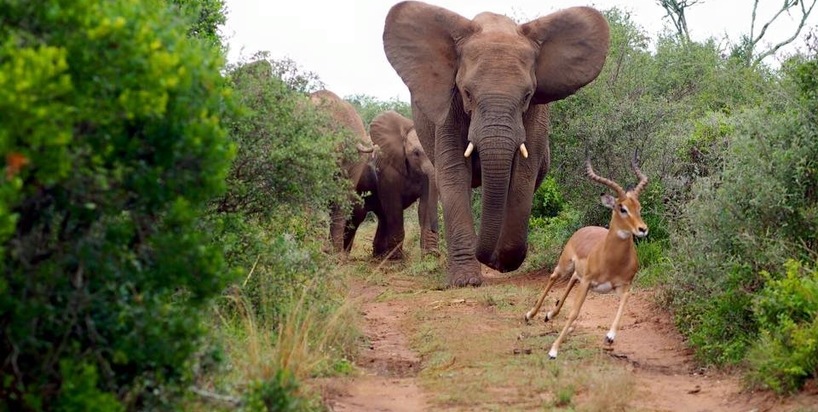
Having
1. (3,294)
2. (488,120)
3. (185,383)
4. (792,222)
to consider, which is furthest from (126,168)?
(488,120)

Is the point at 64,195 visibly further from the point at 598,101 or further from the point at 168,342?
the point at 598,101

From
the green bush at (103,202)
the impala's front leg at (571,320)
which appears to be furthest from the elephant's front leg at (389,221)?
the green bush at (103,202)

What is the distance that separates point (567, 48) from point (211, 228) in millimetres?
7480

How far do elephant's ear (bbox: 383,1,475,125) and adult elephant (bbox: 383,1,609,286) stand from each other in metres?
0.01

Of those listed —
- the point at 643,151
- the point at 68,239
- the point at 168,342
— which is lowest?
the point at 168,342

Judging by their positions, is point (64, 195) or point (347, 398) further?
point (347, 398)

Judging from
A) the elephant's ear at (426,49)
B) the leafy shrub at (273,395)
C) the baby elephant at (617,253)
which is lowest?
the leafy shrub at (273,395)

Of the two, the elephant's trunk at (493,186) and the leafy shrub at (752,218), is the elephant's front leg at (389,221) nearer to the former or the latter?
the elephant's trunk at (493,186)

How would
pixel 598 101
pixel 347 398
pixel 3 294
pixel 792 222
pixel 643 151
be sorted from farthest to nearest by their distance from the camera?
pixel 598 101 < pixel 643 151 < pixel 792 222 < pixel 347 398 < pixel 3 294

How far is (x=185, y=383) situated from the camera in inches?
237

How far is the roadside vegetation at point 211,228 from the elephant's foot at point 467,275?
153 centimetres

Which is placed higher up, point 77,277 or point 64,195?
point 64,195

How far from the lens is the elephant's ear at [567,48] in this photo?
14.6m

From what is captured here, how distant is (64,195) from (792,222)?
251 inches
